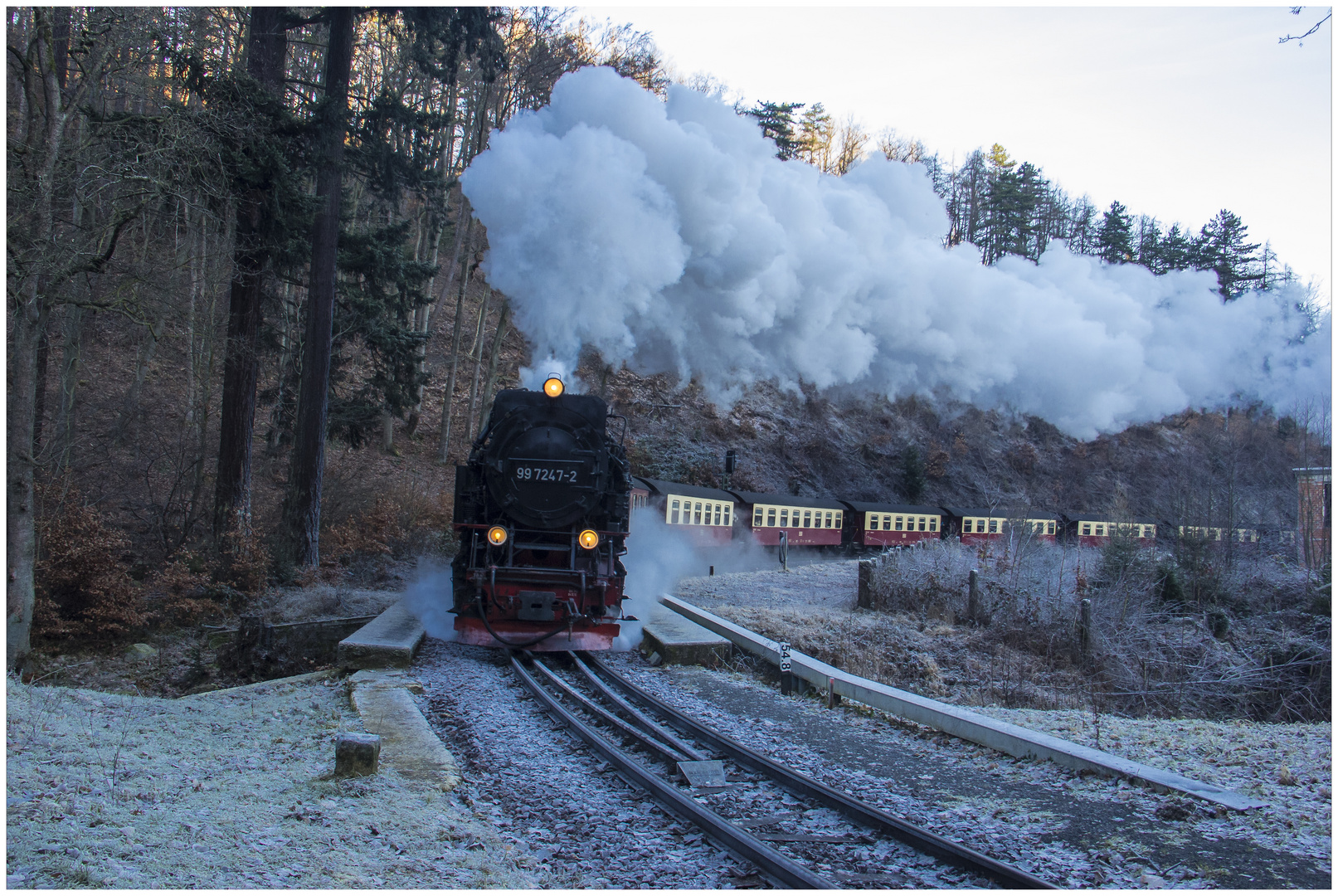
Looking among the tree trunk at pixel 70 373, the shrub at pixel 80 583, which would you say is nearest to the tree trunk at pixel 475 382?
the tree trunk at pixel 70 373

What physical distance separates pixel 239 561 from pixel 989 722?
11288 millimetres

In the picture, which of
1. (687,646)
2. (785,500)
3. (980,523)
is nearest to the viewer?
(687,646)

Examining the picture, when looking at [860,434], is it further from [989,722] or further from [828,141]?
[989,722]

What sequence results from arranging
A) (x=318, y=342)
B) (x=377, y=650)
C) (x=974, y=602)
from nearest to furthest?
(x=377, y=650)
(x=974, y=602)
(x=318, y=342)

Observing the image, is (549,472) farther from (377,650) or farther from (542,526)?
(377,650)

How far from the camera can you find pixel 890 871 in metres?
3.98

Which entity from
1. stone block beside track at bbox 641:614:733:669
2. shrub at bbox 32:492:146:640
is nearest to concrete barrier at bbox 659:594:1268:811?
stone block beside track at bbox 641:614:733:669

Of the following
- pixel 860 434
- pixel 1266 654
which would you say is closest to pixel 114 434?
pixel 1266 654

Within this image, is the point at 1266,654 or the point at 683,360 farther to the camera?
the point at 683,360

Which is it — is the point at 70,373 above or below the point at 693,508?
above

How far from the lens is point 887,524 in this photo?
26828 mm

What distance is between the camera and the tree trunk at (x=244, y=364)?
1295 centimetres

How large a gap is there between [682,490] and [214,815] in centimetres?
1619

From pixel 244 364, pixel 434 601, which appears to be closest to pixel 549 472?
pixel 434 601
